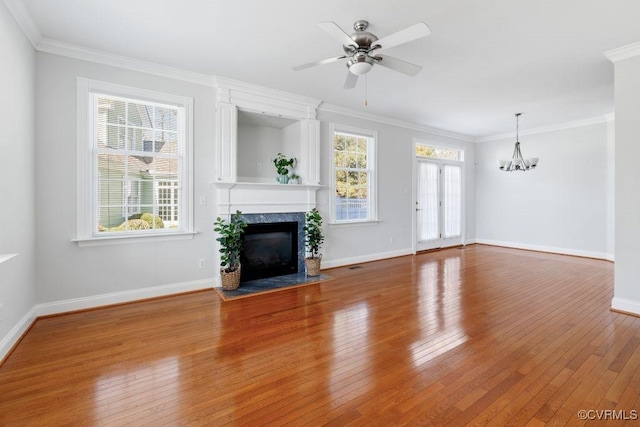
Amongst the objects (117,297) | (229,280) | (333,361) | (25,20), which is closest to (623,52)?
(333,361)

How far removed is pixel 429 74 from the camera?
3793 millimetres

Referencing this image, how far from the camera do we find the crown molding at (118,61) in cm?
302

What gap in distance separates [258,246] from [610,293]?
187 inches

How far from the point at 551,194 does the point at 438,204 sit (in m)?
2.39

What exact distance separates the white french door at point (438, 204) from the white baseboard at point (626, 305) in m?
3.56

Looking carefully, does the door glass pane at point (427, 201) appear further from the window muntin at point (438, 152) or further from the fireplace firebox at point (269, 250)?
the fireplace firebox at point (269, 250)

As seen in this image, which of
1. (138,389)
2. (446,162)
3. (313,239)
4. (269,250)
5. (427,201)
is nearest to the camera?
(138,389)

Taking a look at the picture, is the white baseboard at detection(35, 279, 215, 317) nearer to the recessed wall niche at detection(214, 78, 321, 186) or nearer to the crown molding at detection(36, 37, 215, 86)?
the recessed wall niche at detection(214, 78, 321, 186)

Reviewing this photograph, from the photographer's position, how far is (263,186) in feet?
14.1

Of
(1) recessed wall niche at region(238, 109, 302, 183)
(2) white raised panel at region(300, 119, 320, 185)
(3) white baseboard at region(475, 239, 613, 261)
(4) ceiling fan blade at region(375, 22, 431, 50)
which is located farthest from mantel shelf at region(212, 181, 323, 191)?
(3) white baseboard at region(475, 239, 613, 261)

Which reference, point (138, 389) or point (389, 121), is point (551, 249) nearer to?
point (389, 121)

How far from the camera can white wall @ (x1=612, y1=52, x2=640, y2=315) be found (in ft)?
Answer: 9.95

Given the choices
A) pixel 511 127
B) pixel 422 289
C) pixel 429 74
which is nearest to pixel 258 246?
pixel 422 289

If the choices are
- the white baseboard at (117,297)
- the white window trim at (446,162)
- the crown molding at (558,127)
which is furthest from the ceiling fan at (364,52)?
the crown molding at (558,127)
